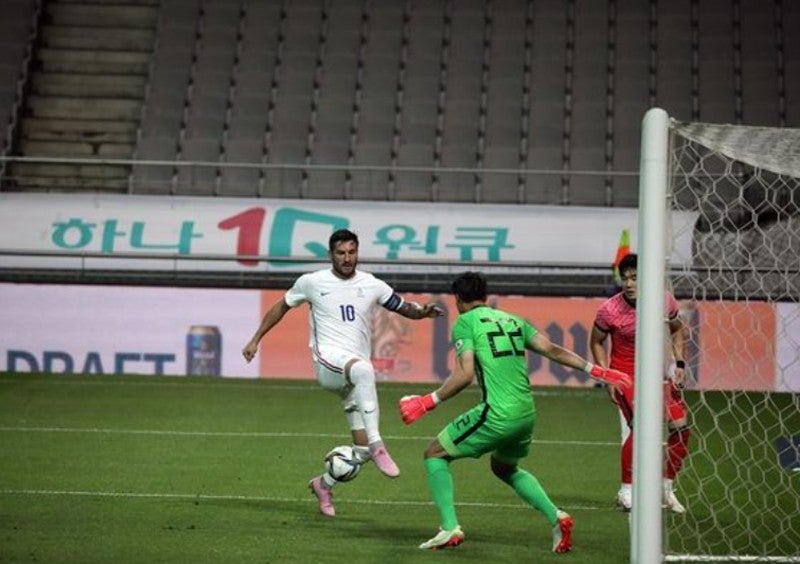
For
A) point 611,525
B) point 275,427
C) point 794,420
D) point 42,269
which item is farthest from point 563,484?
point 42,269

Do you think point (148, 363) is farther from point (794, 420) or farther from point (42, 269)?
point (794, 420)

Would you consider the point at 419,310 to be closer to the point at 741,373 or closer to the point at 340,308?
the point at 340,308

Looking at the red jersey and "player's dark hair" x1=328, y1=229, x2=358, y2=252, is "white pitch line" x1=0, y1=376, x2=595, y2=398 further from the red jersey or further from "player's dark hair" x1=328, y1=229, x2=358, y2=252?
"player's dark hair" x1=328, y1=229, x2=358, y2=252

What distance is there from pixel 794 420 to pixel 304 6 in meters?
13.3

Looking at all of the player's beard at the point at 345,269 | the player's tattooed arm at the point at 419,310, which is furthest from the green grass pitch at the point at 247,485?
the player's beard at the point at 345,269

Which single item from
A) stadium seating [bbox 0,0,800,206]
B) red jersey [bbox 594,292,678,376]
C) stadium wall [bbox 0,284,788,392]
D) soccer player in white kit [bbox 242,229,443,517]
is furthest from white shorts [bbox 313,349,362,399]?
stadium seating [bbox 0,0,800,206]

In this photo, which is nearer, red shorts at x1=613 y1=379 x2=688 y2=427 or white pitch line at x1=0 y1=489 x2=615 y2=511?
red shorts at x1=613 y1=379 x2=688 y2=427

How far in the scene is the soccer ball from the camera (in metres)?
9.54

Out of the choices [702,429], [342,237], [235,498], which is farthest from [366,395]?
[702,429]

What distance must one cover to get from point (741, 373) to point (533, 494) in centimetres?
1139

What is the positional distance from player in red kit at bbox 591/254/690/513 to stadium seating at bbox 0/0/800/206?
12714 mm

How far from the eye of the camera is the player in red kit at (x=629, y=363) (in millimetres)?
9773

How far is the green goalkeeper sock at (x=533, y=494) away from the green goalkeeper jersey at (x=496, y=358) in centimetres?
36

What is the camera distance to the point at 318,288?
9945 millimetres
